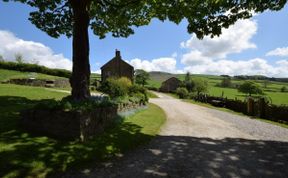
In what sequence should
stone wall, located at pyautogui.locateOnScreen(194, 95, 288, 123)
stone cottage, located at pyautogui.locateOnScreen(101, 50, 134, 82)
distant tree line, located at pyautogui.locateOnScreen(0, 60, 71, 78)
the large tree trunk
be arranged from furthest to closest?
stone cottage, located at pyautogui.locateOnScreen(101, 50, 134, 82)
distant tree line, located at pyautogui.locateOnScreen(0, 60, 71, 78)
stone wall, located at pyautogui.locateOnScreen(194, 95, 288, 123)
the large tree trunk

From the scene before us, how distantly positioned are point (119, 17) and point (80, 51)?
5.30 m

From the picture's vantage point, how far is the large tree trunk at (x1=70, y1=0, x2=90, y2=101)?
14586 millimetres

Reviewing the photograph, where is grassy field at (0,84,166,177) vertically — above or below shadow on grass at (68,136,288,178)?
above

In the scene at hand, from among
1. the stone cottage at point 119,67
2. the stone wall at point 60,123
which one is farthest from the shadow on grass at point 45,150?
the stone cottage at point 119,67

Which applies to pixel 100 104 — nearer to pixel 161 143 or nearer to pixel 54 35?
pixel 161 143

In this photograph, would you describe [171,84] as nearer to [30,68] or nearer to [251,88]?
[251,88]

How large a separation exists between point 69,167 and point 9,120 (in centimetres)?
540

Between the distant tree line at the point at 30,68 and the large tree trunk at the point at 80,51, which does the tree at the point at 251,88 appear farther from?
the large tree trunk at the point at 80,51

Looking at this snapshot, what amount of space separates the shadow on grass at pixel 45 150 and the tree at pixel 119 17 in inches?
172

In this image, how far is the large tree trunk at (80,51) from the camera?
574 inches

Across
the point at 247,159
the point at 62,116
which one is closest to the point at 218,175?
the point at 247,159

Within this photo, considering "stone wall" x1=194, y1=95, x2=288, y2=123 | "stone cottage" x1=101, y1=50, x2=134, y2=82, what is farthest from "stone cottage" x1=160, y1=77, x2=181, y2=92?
"stone wall" x1=194, y1=95, x2=288, y2=123

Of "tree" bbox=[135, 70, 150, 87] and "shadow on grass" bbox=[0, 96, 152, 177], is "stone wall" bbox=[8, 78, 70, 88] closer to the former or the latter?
"shadow on grass" bbox=[0, 96, 152, 177]

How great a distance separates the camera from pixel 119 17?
18609mm
